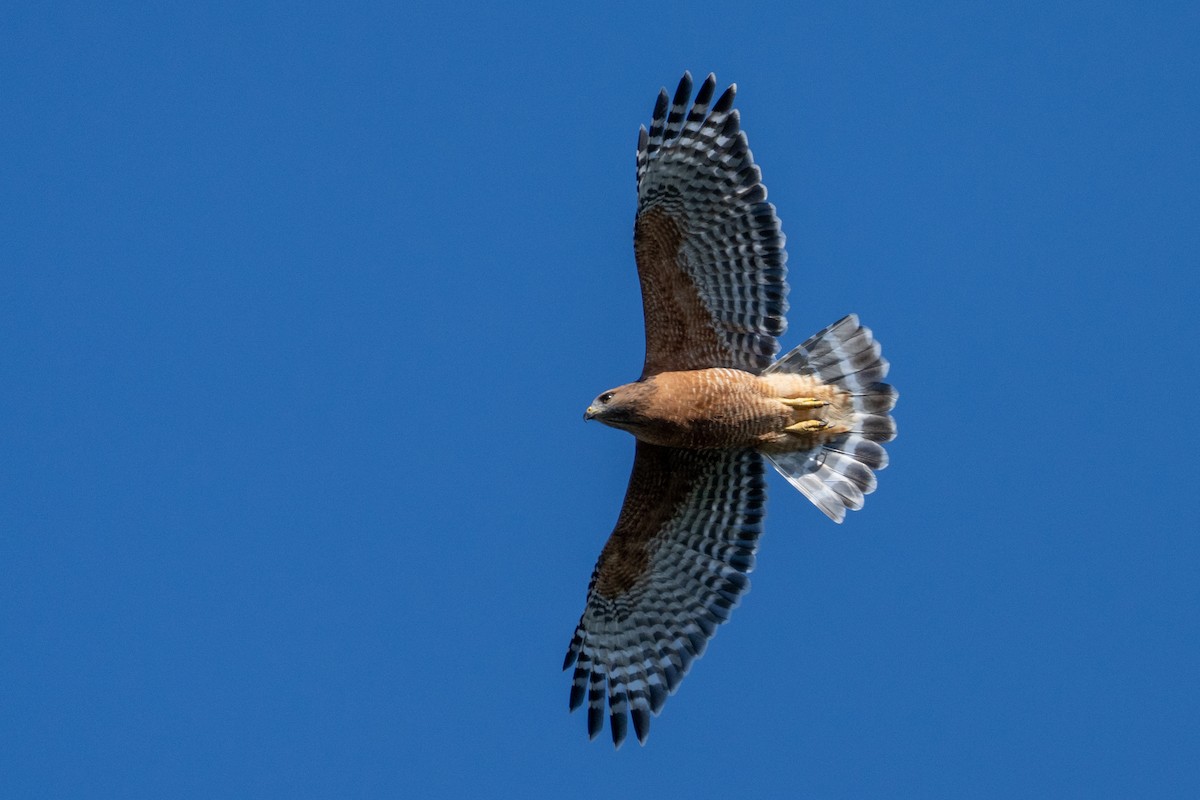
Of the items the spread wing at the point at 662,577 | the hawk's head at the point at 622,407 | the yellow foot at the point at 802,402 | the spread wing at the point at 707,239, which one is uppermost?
the spread wing at the point at 707,239

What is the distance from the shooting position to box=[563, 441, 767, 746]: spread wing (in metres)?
11.8

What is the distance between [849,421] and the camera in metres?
11.7

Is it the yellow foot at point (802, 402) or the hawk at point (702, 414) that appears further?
the yellow foot at point (802, 402)

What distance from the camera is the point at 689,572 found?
39.2 feet

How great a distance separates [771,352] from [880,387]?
82 cm

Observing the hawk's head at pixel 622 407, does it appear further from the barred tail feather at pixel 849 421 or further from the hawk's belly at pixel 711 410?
the barred tail feather at pixel 849 421

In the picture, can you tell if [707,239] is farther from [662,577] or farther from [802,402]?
[662,577]

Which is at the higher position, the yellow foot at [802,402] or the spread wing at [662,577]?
the yellow foot at [802,402]

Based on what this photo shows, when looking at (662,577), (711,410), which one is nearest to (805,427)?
(711,410)

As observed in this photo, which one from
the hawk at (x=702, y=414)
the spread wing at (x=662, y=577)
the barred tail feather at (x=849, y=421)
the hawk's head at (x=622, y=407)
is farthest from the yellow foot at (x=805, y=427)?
the hawk's head at (x=622, y=407)

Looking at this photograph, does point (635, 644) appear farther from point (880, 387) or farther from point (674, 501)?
point (880, 387)

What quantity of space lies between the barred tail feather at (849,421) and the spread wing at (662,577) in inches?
13.1

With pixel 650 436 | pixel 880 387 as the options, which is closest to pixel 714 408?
pixel 650 436

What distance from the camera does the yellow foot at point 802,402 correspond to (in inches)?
452
